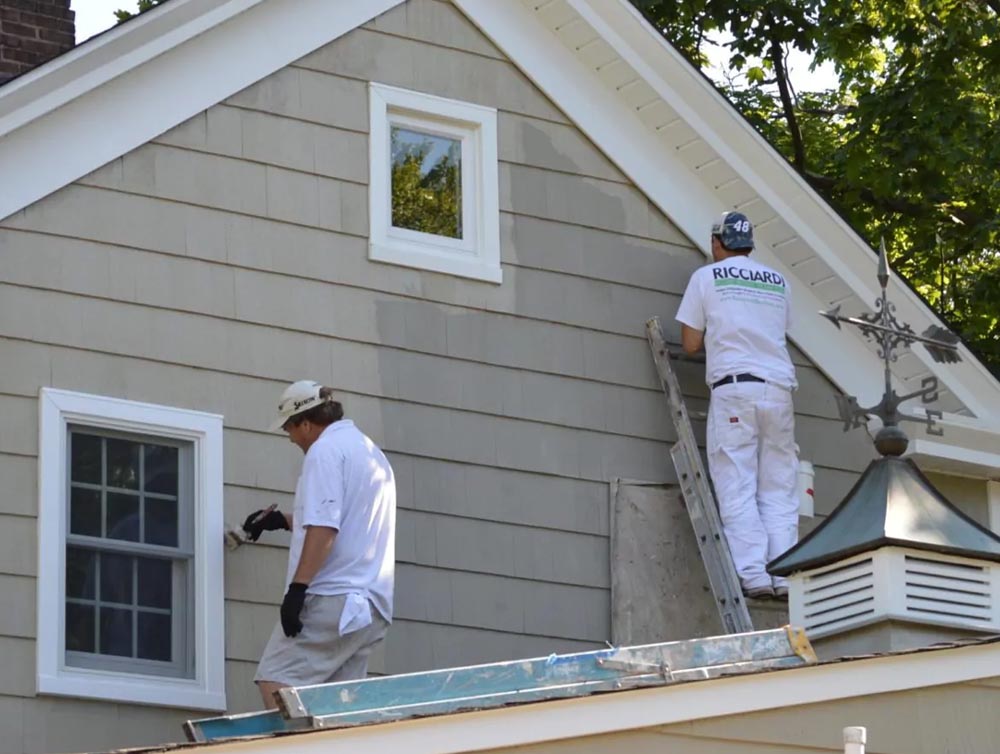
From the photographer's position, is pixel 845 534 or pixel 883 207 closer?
pixel 845 534

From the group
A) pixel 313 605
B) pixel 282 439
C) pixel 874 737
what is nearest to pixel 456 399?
pixel 282 439

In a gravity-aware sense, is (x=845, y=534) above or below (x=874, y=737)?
above

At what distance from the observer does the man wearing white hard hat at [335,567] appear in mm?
9367

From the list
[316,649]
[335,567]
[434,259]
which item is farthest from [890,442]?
[434,259]

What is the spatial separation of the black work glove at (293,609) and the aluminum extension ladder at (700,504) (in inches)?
96.5

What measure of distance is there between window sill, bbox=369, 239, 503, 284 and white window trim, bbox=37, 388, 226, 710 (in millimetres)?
1297

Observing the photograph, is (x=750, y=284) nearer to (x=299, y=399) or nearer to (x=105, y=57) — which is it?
(x=299, y=399)

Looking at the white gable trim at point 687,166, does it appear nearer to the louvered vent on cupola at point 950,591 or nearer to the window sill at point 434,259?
the window sill at point 434,259

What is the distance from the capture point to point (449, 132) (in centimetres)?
1162

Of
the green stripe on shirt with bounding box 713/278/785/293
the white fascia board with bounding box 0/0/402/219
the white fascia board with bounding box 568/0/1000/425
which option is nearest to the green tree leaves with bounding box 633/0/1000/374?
the white fascia board with bounding box 568/0/1000/425

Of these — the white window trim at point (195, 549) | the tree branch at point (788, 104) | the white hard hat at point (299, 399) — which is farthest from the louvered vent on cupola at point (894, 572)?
the tree branch at point (788, 104)

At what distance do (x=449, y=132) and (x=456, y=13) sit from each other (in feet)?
2.08

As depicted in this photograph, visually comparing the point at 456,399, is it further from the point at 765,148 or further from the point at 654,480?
the point at 765,148

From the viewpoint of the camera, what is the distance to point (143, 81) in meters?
10.6
